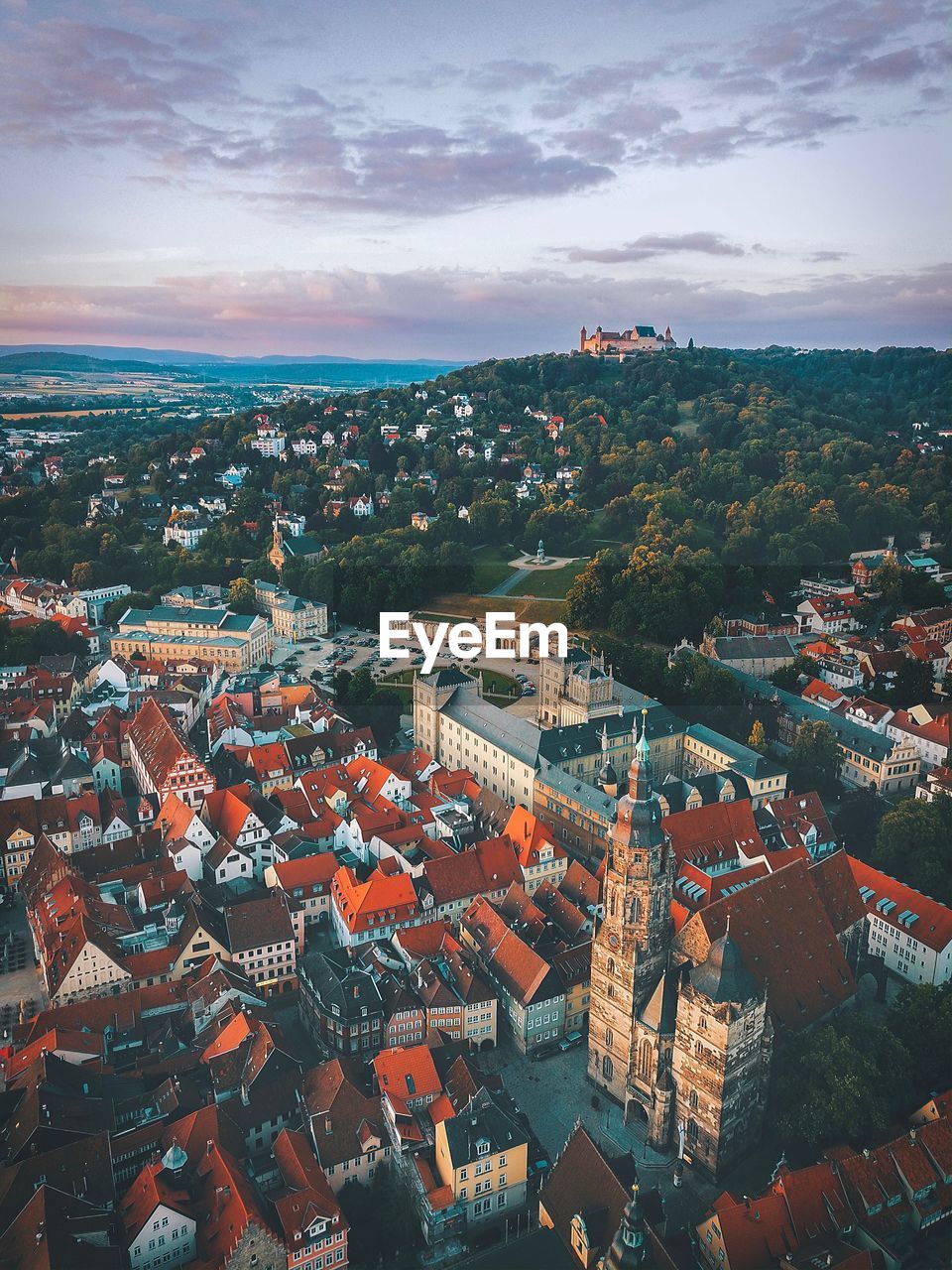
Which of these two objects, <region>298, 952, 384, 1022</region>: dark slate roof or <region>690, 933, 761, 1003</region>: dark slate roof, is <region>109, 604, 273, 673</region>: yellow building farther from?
<region>690, 933, 761, 1003</region>: dark slate roof

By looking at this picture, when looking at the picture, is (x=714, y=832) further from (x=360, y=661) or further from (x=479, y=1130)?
(x=360, y=661)

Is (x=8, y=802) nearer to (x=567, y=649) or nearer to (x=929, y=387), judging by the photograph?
(x=567, y=649)

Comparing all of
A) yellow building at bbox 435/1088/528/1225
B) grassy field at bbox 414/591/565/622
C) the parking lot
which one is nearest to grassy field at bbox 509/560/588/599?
grassy field at bbox 414/591/565/622

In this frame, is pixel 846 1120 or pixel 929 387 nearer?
pixel 846 1120

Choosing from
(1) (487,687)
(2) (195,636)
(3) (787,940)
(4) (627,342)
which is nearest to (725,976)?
(3) (787,940)

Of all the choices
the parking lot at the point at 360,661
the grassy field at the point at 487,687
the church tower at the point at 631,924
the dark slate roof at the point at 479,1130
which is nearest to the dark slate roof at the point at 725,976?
the church tower at the point at 631,924

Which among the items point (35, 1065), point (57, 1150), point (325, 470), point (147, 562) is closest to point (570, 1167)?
point (57, 1150)
